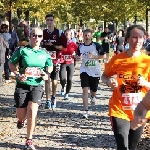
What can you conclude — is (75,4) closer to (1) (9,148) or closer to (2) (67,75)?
(2) (67,75)

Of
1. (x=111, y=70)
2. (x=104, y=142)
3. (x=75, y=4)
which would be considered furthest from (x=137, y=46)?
(x=75, y=4)

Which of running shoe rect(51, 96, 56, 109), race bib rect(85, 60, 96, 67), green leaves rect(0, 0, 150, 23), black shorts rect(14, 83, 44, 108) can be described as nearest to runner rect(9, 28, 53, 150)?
black shorts rect(14, 83, 44, 108)

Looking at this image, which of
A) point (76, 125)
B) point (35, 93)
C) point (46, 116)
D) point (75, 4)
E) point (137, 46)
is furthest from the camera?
point (75, 4)

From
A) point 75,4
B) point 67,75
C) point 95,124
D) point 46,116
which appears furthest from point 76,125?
point 75,4

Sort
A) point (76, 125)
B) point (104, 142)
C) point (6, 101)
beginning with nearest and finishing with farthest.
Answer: point (104, 142) → point (76, 125) → point (6, 101)

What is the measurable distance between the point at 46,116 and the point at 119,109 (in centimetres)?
436

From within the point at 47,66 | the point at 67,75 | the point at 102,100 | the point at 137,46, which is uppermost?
the point at 137,46

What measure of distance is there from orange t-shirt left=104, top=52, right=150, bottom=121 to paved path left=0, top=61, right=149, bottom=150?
1997mm

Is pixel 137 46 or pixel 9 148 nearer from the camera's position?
pixel 137 46

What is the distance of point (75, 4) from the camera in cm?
4672

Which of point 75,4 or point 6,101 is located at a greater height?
point 75,4

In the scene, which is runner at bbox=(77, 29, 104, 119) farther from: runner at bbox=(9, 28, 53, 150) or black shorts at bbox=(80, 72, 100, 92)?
runner at bbox=(9, 28, 53, 150)

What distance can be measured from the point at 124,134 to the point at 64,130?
3.32m

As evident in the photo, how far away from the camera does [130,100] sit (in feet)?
16.2
